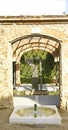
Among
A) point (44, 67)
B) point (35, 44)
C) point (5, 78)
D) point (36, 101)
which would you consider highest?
point (35, 44)

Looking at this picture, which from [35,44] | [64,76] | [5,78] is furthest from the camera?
[35,44]

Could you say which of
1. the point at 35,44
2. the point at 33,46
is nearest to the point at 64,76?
the point at 35,44

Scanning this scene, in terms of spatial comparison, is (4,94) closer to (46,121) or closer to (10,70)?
(10,70)

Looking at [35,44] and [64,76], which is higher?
[35,44]

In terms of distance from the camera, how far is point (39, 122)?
364 inches

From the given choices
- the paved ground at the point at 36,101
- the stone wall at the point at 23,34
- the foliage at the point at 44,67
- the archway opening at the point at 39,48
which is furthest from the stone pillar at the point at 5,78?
the foliage at the point at 44,67

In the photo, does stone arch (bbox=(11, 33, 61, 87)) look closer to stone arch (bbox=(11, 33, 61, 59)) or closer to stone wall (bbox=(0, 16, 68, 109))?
stone arch (bbox=(11, 33, 61, 59))

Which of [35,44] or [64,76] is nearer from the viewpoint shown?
[64,76]

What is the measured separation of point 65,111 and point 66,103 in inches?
16.4

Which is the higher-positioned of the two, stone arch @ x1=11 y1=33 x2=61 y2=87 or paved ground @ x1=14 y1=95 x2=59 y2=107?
stone arch @ x1=11 y1=33 x2=61 y2=87

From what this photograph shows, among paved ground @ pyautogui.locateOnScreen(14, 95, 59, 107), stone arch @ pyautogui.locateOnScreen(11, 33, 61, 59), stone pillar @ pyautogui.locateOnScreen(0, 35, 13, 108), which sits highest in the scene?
stone arch @ pyautogui.locateOnScreen(11, 33, 61, 59)

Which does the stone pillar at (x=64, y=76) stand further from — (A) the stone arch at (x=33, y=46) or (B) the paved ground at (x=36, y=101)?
(A) the stone arch at (x=33, y=46)

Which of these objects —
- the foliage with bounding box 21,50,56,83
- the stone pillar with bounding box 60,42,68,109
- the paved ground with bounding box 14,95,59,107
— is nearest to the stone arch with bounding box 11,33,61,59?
the foliage with bounding box 21,50,56,83

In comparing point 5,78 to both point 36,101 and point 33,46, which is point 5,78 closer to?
point 36,101
